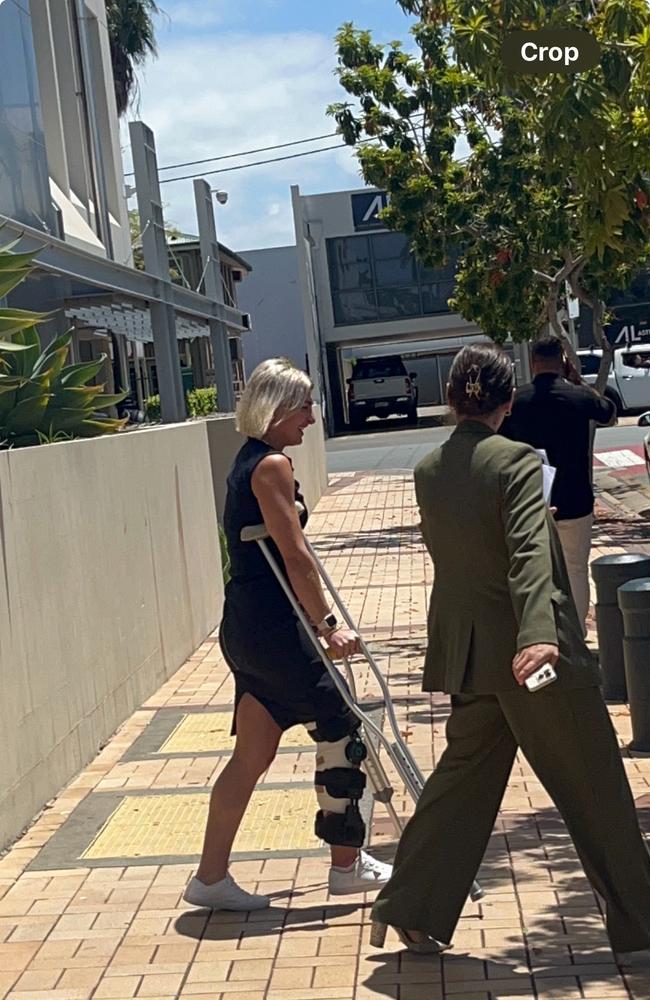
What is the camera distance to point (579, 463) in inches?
335

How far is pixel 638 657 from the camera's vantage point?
711 cm

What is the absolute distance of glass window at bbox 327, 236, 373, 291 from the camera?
45.0m

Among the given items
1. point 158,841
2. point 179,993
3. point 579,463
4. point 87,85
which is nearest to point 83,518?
point 158,841

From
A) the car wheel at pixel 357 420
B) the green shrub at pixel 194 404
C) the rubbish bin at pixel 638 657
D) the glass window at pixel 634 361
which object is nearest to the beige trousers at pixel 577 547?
the rubbish bin at pixel 638 657

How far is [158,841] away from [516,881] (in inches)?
61.7

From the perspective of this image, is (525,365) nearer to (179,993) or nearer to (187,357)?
(187,357)

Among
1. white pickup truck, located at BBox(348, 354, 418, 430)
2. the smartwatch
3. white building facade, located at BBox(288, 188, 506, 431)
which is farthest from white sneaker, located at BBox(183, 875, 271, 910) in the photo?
white pickup truck, located at BBox(348, 354, 418, 430)

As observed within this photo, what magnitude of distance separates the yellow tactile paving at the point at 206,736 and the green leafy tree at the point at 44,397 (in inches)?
67.9

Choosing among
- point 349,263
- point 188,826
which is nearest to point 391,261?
point 349,263

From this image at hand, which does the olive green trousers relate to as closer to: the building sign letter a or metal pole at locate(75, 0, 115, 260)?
metal pole at locate(75, 0, 115, 260)

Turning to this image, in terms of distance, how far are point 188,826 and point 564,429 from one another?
326cm

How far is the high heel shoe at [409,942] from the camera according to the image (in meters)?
4.66

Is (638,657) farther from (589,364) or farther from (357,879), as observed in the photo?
(589,364)

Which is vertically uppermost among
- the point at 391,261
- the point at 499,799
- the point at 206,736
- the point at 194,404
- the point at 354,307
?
the point at 391,261
